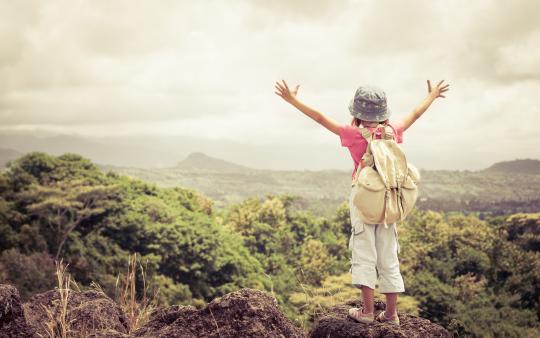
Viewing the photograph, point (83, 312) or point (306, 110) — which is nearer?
point (83, 312)

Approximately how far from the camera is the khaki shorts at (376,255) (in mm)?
3410

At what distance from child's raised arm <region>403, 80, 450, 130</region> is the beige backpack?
54 centimetres

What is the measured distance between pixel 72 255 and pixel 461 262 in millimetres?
21174

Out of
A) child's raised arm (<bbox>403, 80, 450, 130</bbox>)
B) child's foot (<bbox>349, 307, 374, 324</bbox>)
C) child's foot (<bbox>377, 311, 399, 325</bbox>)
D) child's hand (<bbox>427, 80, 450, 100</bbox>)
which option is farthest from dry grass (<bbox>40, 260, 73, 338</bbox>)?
child's hand (<bbox>427, 80, 450, 100</bbox>)

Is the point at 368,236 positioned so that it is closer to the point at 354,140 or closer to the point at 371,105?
the point at 354,140

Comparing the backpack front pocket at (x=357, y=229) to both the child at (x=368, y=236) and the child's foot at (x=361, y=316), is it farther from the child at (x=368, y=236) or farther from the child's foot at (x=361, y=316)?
the child's foot at (x=361, y=316)

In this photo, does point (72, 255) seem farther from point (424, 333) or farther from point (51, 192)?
point (424, 333)

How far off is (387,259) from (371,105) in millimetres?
1168

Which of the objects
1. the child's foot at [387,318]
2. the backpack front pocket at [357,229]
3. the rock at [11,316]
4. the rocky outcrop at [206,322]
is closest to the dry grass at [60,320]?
the rocky outcrop at [206,322]

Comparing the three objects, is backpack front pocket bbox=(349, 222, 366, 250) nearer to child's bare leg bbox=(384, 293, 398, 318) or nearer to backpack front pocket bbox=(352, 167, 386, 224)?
backpack front pocket bbox=(352, 167, 386, 224)

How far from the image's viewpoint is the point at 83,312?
10.7 feet

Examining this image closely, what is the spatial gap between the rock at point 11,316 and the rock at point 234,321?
0.73 meters

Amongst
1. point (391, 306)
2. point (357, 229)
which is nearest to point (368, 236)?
Answer: point (357, 229)

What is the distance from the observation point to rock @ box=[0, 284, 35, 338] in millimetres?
2918
